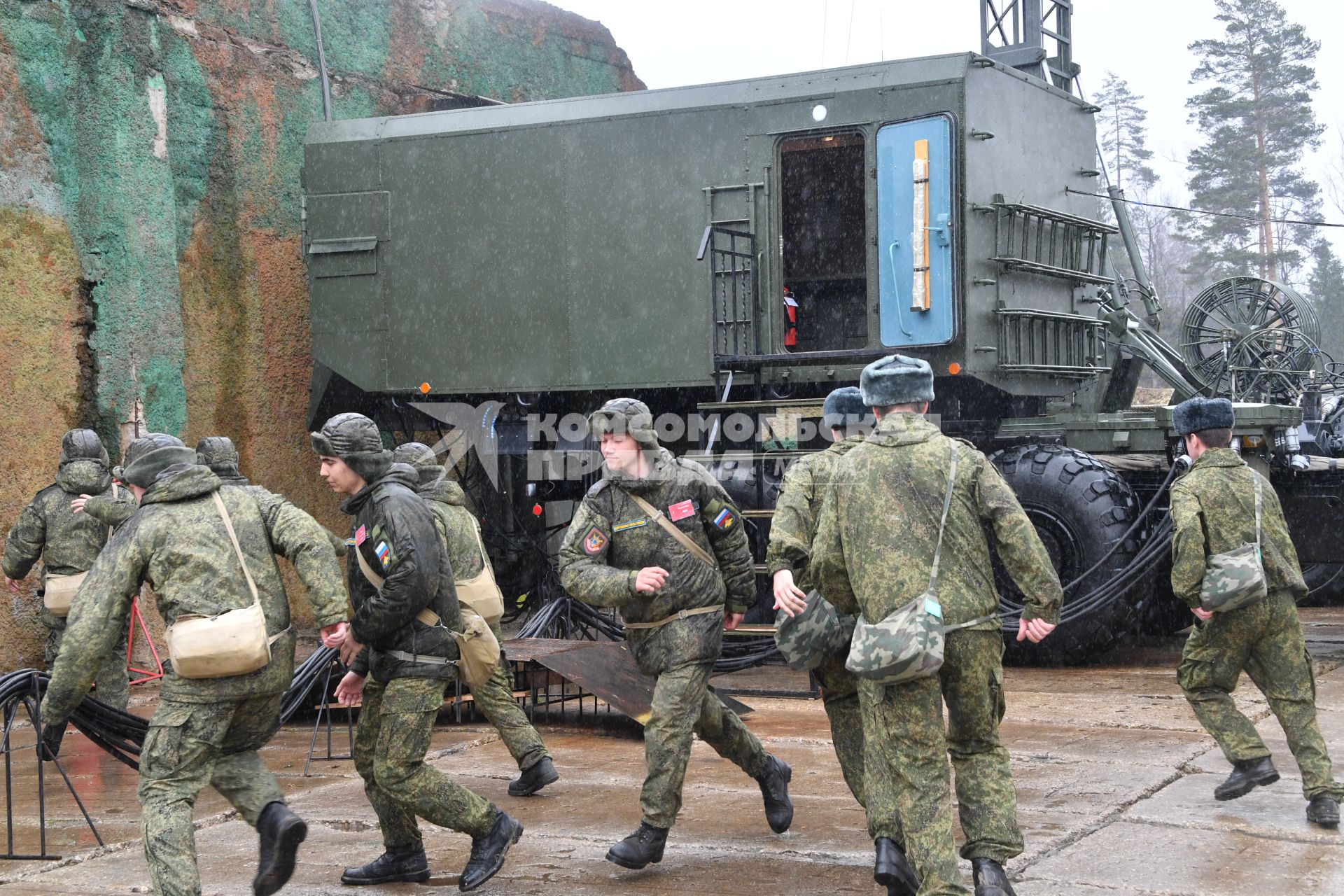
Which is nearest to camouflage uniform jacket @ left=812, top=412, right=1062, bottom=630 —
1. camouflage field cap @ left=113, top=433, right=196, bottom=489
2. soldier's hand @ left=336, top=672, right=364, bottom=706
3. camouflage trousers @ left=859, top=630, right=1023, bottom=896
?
camouflage trousers @ left=859, top=630, right=1023, bottom=896

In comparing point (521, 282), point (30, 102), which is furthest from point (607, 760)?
point (30, 102)

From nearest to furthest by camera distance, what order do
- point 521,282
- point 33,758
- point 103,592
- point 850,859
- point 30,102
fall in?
point 103,592
point 850,859
point 33,758
point 30,102
point 521,282

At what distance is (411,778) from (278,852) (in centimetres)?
53

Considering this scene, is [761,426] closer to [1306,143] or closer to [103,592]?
[103,592]

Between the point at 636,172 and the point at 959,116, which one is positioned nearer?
the point at 959,116

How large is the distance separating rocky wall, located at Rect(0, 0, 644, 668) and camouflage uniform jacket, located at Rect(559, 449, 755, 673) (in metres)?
5.58

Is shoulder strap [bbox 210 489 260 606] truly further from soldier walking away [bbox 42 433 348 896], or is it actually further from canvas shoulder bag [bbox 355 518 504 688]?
canvas shoulder bag [bbox 355 518 504 688]

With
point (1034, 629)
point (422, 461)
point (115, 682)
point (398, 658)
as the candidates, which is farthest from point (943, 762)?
point (115, 682)

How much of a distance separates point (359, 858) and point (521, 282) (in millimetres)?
5767

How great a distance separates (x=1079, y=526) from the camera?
28.9 ft

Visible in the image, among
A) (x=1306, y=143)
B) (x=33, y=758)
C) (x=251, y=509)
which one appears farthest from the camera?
(x=1306, y=143)

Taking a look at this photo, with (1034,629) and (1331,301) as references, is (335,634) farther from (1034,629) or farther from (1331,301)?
(1331,301)

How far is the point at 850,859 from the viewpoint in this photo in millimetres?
4867

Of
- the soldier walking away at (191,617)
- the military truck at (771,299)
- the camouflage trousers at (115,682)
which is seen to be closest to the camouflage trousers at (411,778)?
the soldier walking away at (191,617)
